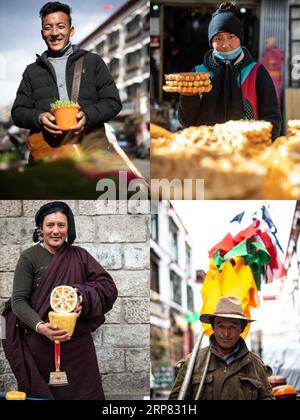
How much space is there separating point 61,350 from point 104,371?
31 centimetres

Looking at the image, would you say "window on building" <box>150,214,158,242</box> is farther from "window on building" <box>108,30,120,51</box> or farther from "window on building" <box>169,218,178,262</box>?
"window on building" <box>108,30,120,51</box>

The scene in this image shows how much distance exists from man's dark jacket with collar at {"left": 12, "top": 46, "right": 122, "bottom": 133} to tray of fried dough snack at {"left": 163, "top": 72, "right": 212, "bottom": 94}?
33 centimetres

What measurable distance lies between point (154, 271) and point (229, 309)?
522mm

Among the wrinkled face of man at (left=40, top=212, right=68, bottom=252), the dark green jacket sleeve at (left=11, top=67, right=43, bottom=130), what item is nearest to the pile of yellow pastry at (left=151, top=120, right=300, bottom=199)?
the wrinkled face of man at (left=40, top=212, right=68, bottom=252)

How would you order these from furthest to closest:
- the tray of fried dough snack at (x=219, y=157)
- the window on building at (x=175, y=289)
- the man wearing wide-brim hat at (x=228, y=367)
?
the window on building at (x=175, y=289)
the tray of fried dough snack at (x=219, y=157)
the man wearing wide-brim hat at (x=228, y=367)

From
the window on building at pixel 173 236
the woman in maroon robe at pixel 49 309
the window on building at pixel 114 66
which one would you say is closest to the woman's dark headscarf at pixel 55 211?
the woman in maroon robe at pixel 49 309

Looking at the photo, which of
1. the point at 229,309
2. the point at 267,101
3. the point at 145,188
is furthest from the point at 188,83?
the point at 229,309

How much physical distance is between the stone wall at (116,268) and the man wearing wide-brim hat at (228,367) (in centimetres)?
32

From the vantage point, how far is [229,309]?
5.11 m

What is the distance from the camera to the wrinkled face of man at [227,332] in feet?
16.7

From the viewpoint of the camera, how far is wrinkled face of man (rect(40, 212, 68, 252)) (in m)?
5.22

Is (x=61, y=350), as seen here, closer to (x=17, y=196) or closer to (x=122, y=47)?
(x=17, y=196)

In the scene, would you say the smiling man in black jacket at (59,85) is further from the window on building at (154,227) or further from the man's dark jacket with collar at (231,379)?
the man's dark jacket with collar at (231,379)

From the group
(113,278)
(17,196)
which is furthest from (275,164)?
(17,196)
